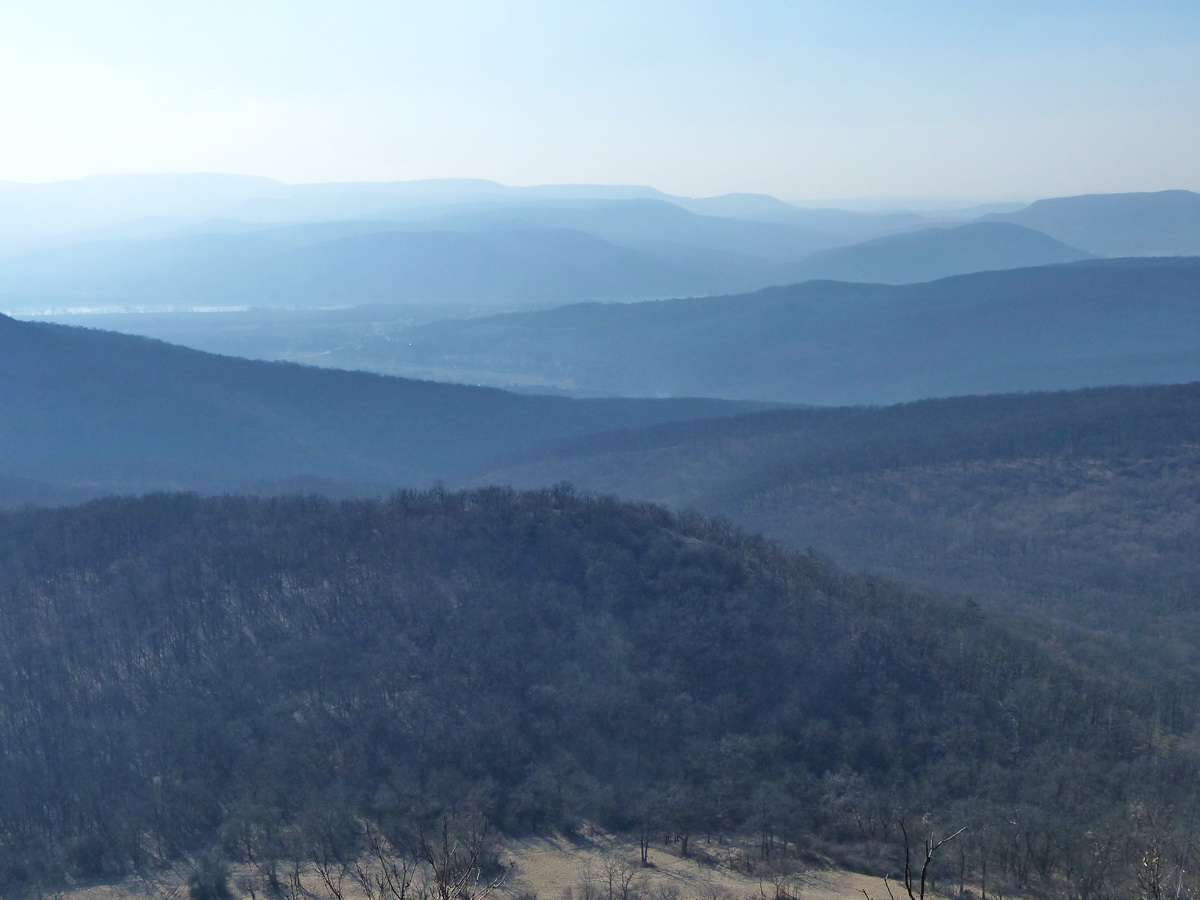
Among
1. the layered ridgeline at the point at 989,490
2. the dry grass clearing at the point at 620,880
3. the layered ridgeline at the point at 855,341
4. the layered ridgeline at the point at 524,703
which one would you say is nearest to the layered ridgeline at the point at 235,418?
the layered ridgeline at the point at 989,490

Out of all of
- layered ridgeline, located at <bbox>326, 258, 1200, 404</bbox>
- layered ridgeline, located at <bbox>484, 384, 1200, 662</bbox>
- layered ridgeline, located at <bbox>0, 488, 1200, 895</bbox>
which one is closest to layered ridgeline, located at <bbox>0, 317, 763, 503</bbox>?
layered ridgeline, located at <bbox>484, 384, 1200, 662</bbox>

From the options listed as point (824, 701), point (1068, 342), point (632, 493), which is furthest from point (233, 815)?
point (1068, 342)

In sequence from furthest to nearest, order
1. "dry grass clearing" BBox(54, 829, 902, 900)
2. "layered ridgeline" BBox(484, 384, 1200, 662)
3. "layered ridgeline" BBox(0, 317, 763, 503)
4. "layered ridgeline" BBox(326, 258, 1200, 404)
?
"layered ridgeline" BBox(326, 258, 1200, 404) < "layered ridgeline" BBox(0, 317, 763, 503) < "layered ridgeline" BBox(484, 384, 1200, 662) < "dry grass clearing" BBox(54, 829, 902, 900)

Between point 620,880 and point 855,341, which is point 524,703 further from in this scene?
point 855,341

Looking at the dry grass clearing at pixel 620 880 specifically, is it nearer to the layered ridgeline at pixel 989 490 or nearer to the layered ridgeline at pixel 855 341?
the layered ridgeline at pixel 989 490

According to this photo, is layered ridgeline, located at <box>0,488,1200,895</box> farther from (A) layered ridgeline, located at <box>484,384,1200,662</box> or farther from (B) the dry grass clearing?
(A) layered ridgeline, located at <box>484,384,1200,662</box>

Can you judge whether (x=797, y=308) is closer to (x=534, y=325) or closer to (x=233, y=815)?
(x=534, y=325)

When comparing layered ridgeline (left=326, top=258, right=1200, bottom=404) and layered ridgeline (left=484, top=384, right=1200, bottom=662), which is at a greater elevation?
layered ridgeline (left=326, top=258, right=1200, bottom=404)
